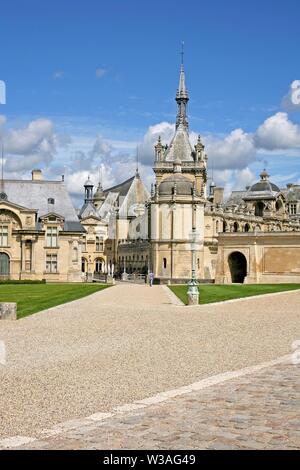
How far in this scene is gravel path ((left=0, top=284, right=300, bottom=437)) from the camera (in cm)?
1017

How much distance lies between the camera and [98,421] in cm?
877

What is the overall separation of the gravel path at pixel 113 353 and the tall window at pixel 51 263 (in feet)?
139

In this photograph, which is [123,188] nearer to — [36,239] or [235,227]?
[235,227]

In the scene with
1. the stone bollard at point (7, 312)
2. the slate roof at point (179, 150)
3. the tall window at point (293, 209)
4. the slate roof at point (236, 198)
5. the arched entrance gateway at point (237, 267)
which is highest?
the slate roof at point (179, 150)

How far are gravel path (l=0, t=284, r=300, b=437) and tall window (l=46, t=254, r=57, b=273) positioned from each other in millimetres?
42461

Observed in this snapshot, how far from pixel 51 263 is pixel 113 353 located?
55125 mm

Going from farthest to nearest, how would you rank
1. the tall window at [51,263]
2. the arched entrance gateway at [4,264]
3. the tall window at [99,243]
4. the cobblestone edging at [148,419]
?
the tall window at [99,243] → the tall window at [51,263] → the arched entrance gateway at [4,264] → the cobblestone edging at [148,419]

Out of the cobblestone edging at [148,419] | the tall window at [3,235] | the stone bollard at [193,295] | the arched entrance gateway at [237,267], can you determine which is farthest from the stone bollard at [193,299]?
the arched entrance gateway at [237,267]

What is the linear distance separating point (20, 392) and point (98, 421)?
8.17ft

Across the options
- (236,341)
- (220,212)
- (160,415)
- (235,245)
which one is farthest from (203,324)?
(220,212)

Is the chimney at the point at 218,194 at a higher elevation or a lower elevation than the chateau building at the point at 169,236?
higher

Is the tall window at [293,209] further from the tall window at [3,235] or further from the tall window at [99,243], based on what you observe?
the tall window at [3,235]

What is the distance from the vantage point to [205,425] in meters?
8.42

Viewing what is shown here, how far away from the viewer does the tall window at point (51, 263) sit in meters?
69.6
